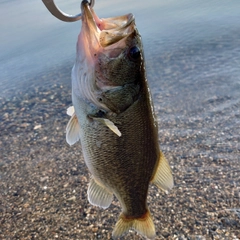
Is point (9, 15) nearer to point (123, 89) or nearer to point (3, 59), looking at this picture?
point (3, 59)

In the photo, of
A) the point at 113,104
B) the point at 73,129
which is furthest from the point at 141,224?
the point at 113,104

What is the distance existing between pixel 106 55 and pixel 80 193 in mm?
3005

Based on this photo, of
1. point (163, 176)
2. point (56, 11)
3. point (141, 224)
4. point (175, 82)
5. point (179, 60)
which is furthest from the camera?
point (179, 60)

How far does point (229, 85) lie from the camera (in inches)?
279

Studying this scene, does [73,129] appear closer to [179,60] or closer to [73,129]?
[73,129]

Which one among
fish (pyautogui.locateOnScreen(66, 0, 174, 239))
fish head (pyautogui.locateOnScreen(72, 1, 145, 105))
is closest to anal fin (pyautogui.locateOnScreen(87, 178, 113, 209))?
fish (pyautogui.locateOnScreen(66, 0, 174, 239))

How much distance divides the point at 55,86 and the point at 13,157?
2.93 m

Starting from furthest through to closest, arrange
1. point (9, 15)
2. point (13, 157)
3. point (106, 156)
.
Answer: point (9, 15) → point (13, 157) → point (106, 156)

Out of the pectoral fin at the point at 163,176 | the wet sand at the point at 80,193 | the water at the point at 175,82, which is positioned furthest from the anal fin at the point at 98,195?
the water at the point at 175,82

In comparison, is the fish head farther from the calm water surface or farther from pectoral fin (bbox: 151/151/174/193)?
the calm water surface

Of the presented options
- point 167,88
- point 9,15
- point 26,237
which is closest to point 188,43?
point 167,88

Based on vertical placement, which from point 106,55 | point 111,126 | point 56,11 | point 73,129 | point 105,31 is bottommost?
point 73,129

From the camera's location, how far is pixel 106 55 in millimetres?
2213

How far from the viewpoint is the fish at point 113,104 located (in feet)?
7.11
